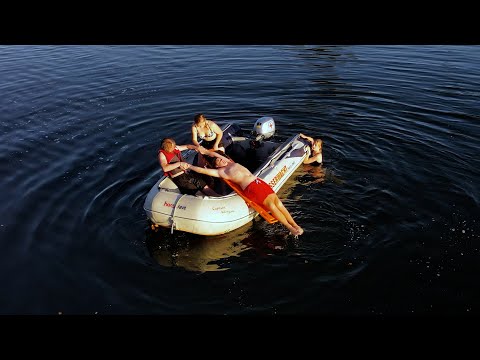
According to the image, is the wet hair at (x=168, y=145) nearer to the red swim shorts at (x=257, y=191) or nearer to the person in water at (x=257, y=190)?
the person in water at (x=257, y=190)

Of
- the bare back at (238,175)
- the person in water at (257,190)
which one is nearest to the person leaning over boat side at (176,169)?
the person in water at (257,190)

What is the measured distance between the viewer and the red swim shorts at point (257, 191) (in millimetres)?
7242

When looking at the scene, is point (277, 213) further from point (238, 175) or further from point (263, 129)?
point (263, 129)

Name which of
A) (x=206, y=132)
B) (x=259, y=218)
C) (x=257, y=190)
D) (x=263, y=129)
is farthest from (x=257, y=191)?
(x=263, y=129)

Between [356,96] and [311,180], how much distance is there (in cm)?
660

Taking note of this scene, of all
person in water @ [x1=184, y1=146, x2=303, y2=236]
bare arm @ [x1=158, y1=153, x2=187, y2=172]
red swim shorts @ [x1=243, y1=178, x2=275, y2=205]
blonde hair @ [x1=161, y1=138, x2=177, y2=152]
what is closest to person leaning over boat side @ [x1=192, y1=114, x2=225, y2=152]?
blonde hair @ [x1=161, y1=138, x2=177, y2=152]

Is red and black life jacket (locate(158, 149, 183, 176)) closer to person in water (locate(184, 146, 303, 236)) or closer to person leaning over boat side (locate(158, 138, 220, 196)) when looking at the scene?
person leaning over boat side (locate(158, 138, 220, 196))

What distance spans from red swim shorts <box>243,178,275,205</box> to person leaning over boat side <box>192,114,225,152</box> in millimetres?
2002

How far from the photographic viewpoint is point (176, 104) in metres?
14.7

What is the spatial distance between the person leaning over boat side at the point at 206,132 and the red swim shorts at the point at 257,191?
2002 millimetres
